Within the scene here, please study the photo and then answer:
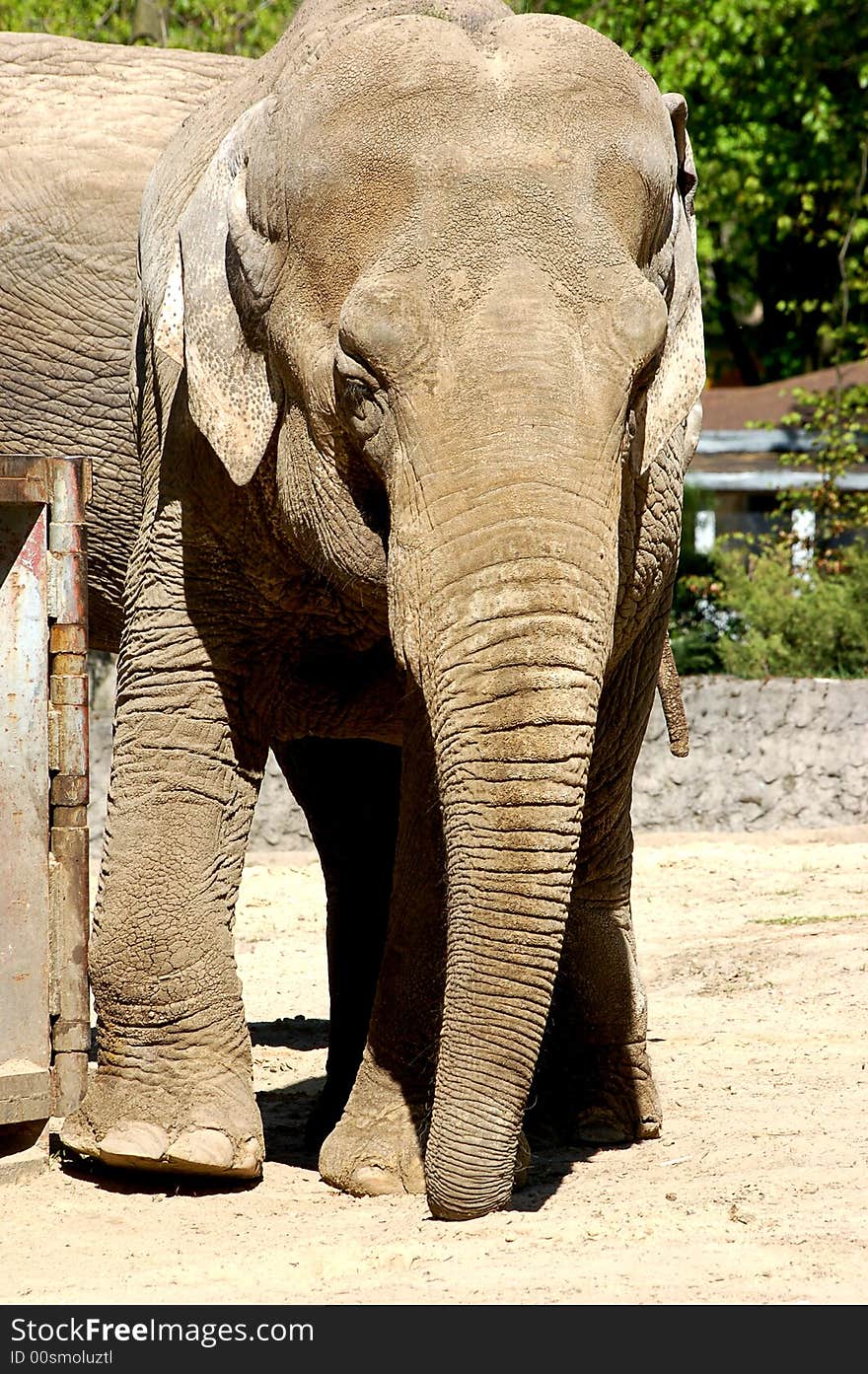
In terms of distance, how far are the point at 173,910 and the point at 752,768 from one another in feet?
25.4

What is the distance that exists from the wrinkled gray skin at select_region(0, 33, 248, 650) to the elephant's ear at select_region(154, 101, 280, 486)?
118 centimetres

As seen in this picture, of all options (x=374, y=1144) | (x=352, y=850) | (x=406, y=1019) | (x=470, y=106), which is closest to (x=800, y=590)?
(x=352, y=850)

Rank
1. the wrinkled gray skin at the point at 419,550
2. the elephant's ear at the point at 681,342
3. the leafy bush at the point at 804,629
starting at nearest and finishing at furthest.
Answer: the wrinkled gray skin at the point at 419,550, the elephant's ear at the point at 681,342, the leafy bush at the point at 804,629

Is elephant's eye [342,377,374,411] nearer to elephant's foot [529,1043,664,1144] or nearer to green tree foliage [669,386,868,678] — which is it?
elephant's foot [529,1043,664,1144]

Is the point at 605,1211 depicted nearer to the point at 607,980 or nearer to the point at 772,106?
the point at 607,980

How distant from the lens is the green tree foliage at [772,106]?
18641mm

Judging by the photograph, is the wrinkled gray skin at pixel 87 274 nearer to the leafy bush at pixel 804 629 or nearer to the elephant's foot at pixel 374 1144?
the elephant's foot at pixel 374 1144

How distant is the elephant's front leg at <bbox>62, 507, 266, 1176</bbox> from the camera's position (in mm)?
5133

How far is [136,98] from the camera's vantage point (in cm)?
671

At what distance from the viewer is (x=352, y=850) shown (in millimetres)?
6324

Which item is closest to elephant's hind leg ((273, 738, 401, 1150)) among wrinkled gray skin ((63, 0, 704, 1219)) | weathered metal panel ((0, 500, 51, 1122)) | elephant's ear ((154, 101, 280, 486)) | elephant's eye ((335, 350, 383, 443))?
wrinkled gray skin ((63, 0, 704, 1219))

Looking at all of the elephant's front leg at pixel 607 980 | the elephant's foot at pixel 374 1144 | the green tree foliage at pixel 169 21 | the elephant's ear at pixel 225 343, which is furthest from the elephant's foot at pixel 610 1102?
the green tree foliage at pixel 169 21
